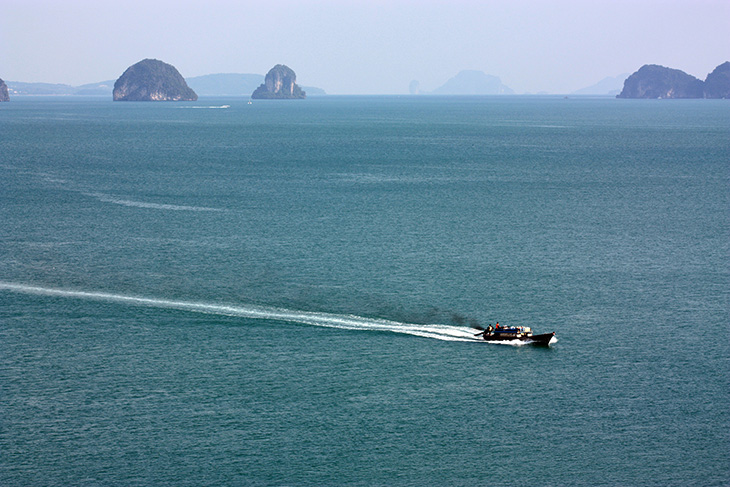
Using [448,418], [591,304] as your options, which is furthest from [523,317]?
[448,418]

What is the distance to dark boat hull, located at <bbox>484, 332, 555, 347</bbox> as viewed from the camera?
106m

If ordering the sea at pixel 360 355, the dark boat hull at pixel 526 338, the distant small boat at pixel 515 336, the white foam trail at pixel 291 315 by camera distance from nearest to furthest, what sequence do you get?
the sea at pixel 360 355
the dark boat hull at pixel 526 338
the distant small boat at pixel 515 336
the white foam trail at pixel 291 315

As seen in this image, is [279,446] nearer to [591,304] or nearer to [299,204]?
[591,304]

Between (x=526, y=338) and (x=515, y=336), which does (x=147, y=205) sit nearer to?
(x=515, y=336)

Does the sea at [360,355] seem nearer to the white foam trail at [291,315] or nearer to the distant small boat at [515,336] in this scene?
the white foam trail at [291,315]

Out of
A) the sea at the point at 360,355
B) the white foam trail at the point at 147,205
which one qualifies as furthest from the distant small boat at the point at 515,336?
the white foam trail at the point at 147,205

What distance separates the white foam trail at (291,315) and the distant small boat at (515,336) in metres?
1.63

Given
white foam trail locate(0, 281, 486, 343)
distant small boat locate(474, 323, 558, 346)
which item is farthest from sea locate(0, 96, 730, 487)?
distant small boat locate(474, 323, 558, 346)

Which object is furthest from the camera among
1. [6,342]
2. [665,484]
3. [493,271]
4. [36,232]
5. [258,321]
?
[36,232]

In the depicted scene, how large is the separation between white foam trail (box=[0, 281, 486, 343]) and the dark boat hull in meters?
1.61

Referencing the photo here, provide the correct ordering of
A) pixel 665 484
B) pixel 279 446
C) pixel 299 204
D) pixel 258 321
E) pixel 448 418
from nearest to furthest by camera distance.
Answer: pixel 665 484 < pixel 279 446 < pixel 448 418 < pixel 258 321 < pixel 299 204

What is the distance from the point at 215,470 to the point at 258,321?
38035 mm

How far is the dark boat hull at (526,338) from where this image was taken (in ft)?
346

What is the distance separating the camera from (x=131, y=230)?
16250 centimetres
